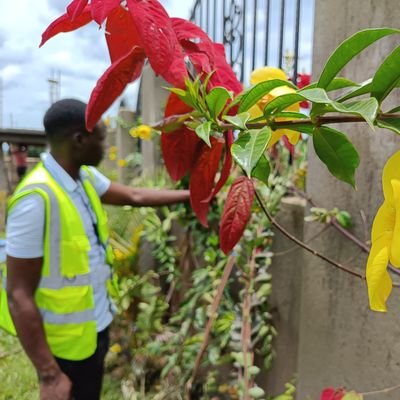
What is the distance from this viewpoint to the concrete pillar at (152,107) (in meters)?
3.47

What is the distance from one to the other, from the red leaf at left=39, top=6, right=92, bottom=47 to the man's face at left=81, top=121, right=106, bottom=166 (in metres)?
1.40

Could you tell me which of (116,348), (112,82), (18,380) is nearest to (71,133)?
(112,82)

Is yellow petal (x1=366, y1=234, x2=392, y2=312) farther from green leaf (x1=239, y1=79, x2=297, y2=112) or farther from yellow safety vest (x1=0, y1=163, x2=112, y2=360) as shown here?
yellow safety vest (x1=0, y1=163, x2=112, y2=360)

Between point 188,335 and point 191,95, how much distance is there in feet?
7.46

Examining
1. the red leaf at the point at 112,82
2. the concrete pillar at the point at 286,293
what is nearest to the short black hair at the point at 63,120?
the concrete pillar at the point at 286,293

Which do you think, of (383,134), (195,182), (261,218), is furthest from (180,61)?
(261,218)

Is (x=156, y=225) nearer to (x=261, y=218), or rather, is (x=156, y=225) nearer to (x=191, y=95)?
(x=261, y=218)

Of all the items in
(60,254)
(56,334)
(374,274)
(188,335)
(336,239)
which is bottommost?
(188,335)

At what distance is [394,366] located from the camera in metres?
1.11

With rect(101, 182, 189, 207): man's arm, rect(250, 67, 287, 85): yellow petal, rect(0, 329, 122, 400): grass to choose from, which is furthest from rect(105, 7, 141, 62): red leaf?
rect(0, 329, 122, 400): grass

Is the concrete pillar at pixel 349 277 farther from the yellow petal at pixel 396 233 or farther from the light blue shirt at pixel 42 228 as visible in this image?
the light blue shirt at pixel 42 228

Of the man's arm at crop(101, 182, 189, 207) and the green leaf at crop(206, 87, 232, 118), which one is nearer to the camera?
the green leaf at crop(206, 87, 232, 118)

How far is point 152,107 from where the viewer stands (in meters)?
3.58

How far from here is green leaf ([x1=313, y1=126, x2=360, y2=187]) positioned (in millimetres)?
415
